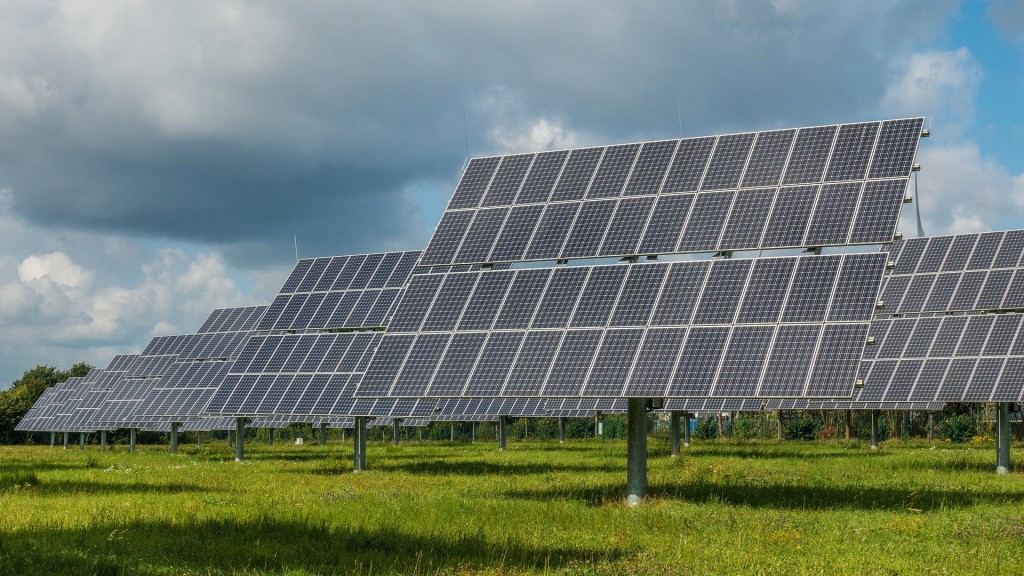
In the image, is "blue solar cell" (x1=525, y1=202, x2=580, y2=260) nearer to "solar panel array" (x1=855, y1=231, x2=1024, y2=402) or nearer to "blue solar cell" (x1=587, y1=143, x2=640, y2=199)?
"blue solar cell" (x1=587, y1=143, x2=640, y2=199)

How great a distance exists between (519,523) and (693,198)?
30.1 ft

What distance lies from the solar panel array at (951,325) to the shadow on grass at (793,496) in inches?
247

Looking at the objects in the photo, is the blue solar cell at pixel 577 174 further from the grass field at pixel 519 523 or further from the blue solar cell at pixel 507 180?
the grass field at pixel 519 523

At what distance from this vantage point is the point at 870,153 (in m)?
22.8

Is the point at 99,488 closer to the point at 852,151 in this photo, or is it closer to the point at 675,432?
the point at 852,151

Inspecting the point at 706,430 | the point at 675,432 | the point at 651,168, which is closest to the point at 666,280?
the point at 651,168

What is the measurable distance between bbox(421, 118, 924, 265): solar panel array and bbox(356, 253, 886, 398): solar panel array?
0.83m

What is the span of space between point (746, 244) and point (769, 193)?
5.77 feet

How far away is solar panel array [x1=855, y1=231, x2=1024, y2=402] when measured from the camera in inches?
1255

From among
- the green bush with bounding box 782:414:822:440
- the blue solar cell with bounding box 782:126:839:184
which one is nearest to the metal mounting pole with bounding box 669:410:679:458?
the blue solar cell with bounding box 782:126:839:184

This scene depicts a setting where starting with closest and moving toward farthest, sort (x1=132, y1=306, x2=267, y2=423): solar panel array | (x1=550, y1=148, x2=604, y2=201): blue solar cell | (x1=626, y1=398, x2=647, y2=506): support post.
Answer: (x1=626, y1=398, x2=647, y2=506): support post
(x1=550, y1=148, x2=604, y2=201): blue solar cell
(x1=132, y1=306, x2=267, y2=423): solar panel array

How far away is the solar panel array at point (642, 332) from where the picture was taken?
63.2 ft

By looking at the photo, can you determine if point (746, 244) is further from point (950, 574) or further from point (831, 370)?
point (950, 574)

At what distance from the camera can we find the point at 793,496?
74.8 ft
